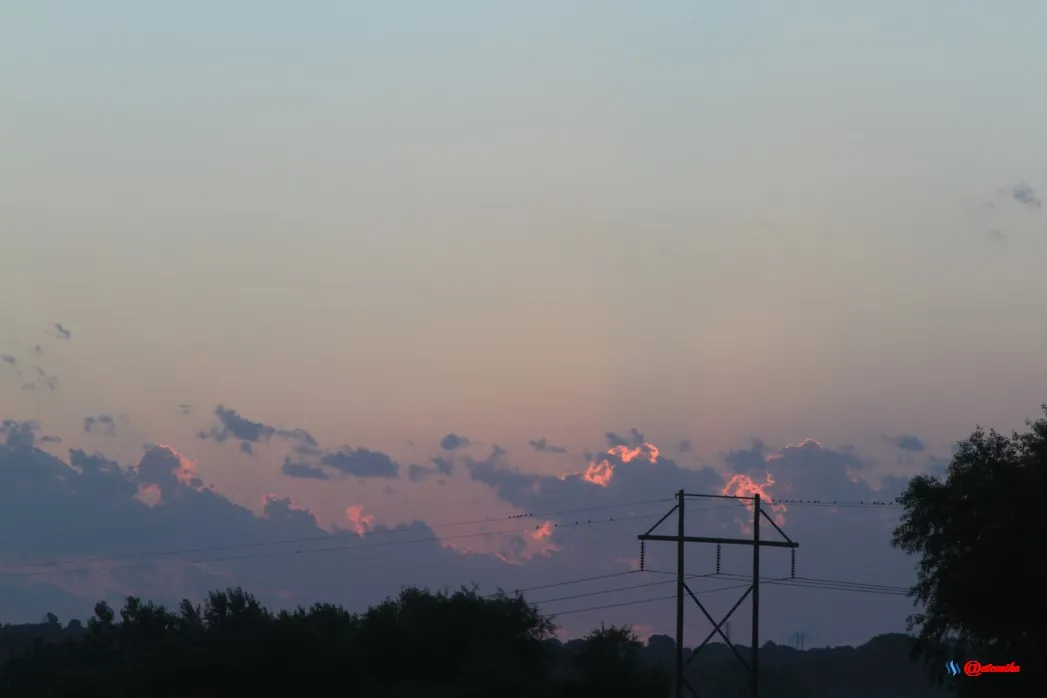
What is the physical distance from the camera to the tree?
170 ft

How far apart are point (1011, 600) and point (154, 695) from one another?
121 ft

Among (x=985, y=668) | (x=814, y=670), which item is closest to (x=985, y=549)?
(x=985, y=668)

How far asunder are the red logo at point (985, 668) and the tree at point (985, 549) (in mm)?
260

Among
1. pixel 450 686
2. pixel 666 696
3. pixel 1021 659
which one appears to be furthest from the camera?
pixel 666 696

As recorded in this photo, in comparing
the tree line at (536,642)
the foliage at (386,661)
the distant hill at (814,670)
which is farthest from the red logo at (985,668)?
the distant hill at (814,670)

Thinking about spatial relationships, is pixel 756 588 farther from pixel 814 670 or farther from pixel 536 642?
pixel 814 670

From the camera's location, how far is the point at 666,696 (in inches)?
2778

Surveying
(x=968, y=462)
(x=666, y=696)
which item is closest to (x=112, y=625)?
(x=666, y=696)

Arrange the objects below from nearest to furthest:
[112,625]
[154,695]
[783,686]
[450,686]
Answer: [154,695], [450,686], [112,625], [783,686]

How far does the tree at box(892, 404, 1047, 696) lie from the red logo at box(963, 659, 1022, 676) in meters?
0.26

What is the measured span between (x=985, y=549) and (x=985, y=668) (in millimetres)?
4817

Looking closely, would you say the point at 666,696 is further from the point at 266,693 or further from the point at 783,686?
the point at 783,686

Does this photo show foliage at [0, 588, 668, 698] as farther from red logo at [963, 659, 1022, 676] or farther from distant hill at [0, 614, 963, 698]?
distant hill at [0, 614, 963, 698]

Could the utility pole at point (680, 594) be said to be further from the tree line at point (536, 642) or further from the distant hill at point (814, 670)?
the distant hill at point (814, 670)
